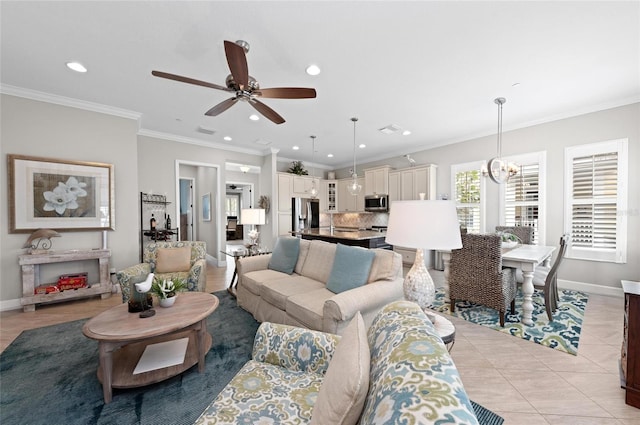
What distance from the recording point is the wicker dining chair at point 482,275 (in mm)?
2678

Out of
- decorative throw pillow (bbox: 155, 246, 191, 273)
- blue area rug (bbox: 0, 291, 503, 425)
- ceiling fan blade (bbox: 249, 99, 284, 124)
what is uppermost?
ceiling fan blade (bbox: 249, 99, 284, 124)

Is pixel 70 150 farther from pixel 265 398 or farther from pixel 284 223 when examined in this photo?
pixel 265 398

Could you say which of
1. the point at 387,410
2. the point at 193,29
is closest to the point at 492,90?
the point at 193,29

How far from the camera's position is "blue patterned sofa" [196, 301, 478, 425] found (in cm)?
57

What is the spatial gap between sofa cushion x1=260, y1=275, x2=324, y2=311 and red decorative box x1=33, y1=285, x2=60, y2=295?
9.64 feet

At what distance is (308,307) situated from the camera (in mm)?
2182

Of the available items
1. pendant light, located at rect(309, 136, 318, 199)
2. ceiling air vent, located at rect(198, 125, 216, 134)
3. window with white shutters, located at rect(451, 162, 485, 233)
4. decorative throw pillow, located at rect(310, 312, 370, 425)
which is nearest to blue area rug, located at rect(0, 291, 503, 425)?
decorative throw pillow, located at rect(310, 312, 370, 425)

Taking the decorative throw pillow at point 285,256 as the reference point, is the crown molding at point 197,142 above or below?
above

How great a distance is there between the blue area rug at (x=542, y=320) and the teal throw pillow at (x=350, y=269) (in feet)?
4.99

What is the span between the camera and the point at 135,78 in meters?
2.96

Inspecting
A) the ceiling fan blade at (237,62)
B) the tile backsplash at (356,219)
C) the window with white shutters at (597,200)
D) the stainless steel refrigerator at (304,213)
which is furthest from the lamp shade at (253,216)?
the window with white shutters at (597,200)

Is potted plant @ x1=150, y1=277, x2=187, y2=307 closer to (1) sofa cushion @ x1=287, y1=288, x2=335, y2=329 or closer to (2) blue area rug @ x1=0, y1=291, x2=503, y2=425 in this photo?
(2) blue area rug @ x1=0, y1=291, x2=503, y2=425

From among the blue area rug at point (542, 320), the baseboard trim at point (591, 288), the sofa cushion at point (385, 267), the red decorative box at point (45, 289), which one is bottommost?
the blue area rug at point (542, 320)

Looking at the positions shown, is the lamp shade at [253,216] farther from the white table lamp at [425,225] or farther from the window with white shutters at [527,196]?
the window with white shutters at [527,196]
